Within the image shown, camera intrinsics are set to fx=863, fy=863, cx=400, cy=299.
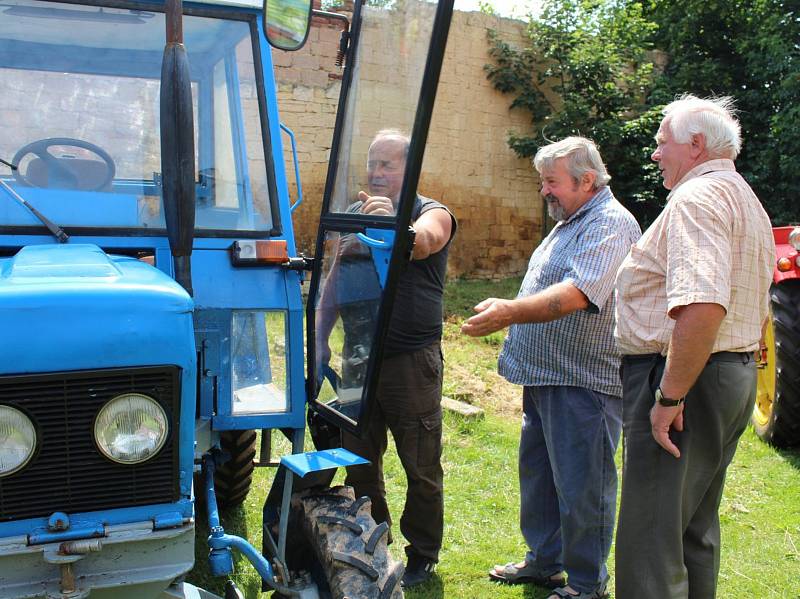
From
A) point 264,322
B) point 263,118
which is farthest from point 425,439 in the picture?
point 263,118

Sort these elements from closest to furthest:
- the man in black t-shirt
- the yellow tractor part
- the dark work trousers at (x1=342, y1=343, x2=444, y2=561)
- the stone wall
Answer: the man in black t-shirt, the dark work trousers at (x1=342, y1=343, x2=444, y2=561), the yellow tractor part, the stone wall

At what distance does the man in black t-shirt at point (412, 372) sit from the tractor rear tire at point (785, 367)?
8.61 feet

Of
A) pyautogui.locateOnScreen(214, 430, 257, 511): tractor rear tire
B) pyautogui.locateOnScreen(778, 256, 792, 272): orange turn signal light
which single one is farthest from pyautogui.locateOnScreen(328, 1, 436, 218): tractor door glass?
pyautogui.locateOnScreen(778, 256, 792, 272): orange turn signal light

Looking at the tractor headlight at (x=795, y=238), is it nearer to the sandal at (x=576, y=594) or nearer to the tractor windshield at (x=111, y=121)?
the sandal at (x=576, y=594)

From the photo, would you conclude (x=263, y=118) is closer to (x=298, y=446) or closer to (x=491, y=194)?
(x=298, y=446)

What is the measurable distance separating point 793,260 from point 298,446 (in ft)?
12.3

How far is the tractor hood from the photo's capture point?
1999mm

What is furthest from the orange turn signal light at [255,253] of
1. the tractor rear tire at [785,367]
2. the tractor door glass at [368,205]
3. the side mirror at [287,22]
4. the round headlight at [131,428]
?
the tractor rear tire at [785,367]

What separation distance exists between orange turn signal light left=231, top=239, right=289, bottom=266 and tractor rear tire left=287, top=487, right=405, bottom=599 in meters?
0.80

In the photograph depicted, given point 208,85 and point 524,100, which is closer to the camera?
point 208,85

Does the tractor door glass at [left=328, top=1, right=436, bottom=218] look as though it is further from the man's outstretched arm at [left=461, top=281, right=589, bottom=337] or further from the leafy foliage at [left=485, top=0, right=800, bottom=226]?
the leafy foliage at [left=485, top=0, right=800, bottom=226]

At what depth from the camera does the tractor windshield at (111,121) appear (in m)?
2.93

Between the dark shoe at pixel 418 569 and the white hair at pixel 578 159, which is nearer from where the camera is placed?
the white hair at pixel 578 159

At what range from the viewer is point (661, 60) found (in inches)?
549
